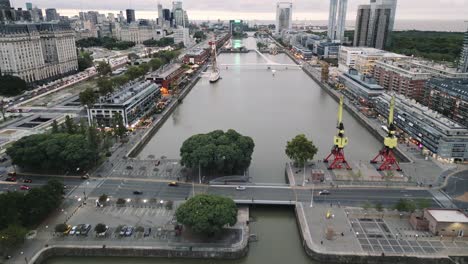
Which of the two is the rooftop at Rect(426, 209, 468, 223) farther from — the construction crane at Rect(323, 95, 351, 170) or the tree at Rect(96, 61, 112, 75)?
the tree at Rect(96, 61, 112, 75)

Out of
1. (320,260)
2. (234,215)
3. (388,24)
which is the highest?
(388,24)

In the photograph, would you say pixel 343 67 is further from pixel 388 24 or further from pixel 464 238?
pixel 464 238

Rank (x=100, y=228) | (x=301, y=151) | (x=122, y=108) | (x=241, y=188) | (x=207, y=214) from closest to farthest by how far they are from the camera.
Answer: (x=207, y=214)
(x=100, y=228)
(x=241, y=188)
(x=301, y=151)
(x=122, y=108)

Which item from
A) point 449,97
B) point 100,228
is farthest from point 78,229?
point 449,97

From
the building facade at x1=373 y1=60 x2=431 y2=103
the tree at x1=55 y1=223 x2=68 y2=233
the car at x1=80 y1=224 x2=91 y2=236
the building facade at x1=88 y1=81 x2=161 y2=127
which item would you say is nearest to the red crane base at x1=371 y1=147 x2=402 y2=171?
the car at x1=80 y1=224 x2=91 y2=236

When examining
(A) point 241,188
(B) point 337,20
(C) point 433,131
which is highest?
(B) point 337,20

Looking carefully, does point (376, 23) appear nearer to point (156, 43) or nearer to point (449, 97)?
point (449, 97)

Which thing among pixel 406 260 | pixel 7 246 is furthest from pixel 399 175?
pixel 7 246
